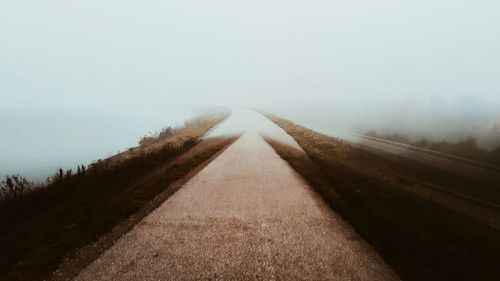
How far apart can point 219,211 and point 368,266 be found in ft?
16.0

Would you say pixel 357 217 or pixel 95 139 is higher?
pixel 357 217

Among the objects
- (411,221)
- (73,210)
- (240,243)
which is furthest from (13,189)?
(411,221)

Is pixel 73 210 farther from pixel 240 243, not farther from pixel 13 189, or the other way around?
pixel 240 243

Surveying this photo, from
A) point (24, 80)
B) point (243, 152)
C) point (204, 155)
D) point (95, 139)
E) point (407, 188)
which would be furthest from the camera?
point (24, 80)

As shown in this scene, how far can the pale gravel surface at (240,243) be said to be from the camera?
7227 mm

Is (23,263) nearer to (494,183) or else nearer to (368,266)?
(368,266)

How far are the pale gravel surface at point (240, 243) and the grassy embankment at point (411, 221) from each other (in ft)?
2.39

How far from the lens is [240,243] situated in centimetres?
861

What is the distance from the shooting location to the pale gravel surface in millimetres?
7227

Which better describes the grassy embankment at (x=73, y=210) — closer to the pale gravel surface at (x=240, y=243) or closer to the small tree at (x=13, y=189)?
the small tree at (x=13, y=189)

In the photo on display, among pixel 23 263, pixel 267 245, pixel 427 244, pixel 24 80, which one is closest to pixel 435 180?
pixel 427 244

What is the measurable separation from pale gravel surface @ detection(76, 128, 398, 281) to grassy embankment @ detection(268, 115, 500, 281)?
0.73 metres

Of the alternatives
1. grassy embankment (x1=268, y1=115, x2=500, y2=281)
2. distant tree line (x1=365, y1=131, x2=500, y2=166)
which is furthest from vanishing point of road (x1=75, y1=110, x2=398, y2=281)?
distant tree line (x1=365, y1=131, x2=500, y2=166)

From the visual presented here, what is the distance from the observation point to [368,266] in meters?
7.79
